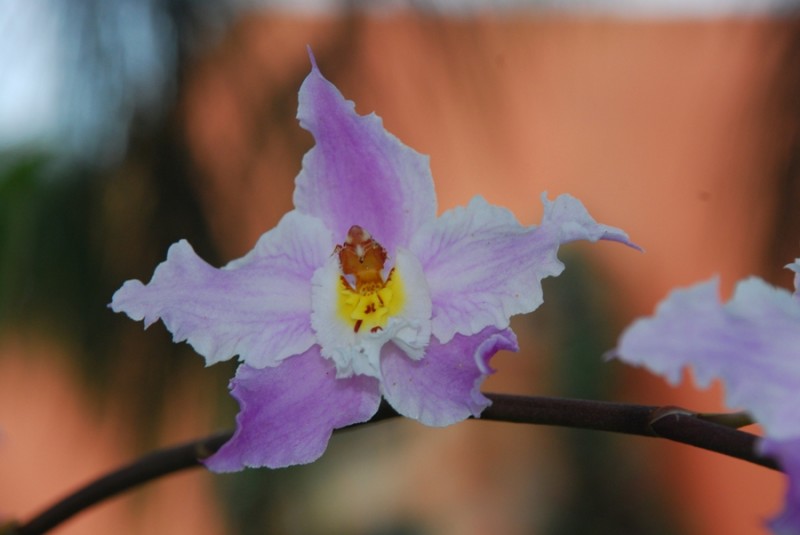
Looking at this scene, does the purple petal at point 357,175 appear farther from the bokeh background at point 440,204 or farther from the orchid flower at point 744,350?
the bokeh background at point 440,204

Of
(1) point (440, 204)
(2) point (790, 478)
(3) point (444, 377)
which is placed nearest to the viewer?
(2) point (790, 478)

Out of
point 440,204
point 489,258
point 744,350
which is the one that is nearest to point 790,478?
point 744,350

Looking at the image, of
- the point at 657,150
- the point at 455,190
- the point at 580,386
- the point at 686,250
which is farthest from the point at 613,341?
the point at 455,190

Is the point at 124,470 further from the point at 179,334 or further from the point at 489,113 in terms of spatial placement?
the point at 489,113

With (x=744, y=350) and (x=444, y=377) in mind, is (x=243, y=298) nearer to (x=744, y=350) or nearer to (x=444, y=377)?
(x=444, y=377)

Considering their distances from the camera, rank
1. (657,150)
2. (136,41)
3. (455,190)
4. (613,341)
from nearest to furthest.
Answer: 1. (136,41)
2. (455,190)
3. (657,150)
4. (613,341)

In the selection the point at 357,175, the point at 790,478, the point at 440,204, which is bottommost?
the point at 790,478

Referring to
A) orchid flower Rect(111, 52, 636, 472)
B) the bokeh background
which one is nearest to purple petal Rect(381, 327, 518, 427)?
orchid flower Rect(111, 52, 636, 472)

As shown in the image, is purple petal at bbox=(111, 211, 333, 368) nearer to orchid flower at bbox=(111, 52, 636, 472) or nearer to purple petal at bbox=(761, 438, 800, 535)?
orchid flower at bbox=(111, 52, 636, 472)
